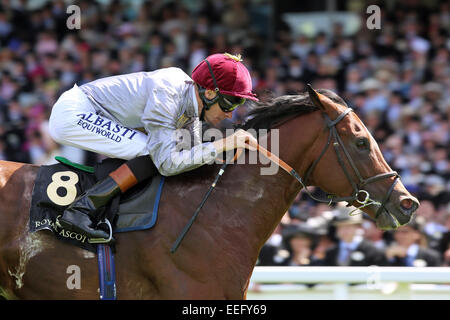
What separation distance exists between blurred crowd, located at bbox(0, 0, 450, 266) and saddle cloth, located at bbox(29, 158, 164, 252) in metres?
2.95

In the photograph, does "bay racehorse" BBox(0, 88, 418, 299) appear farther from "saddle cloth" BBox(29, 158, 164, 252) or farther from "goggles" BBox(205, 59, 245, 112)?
"goggles" BBox(205, 59, 245, 112)

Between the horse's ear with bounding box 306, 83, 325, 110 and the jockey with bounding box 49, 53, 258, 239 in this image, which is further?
the horse's ear with bounding box 306, 83, 325, 110

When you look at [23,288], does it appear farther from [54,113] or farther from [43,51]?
[43,51]

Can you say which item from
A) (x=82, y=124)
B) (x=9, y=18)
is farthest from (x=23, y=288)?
(x=9, y=18)

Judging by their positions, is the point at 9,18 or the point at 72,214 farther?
the point at 9,18

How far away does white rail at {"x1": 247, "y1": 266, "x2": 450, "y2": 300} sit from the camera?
16.3 feet

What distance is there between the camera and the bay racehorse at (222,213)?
3494 mm

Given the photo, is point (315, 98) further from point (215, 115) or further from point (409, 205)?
point (409, 205)

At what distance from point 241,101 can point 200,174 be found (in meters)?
0.48

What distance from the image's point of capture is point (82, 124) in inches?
146

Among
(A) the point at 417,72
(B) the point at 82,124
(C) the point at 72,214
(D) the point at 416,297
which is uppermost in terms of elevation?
(B) the point at 82,124

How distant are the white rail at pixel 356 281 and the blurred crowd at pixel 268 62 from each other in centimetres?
77

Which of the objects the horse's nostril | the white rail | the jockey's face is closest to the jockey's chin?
the jockey's face

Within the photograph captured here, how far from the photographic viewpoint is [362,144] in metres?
3.71
